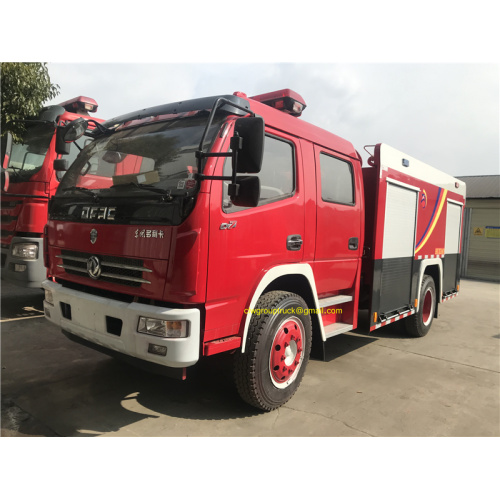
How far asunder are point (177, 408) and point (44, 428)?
988 millimetres

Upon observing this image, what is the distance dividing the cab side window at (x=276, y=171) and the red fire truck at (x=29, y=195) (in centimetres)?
298

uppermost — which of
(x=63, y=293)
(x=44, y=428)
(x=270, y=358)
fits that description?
(x=63, y=293)

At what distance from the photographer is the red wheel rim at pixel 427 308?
6.13 m

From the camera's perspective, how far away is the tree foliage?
19.2 feet

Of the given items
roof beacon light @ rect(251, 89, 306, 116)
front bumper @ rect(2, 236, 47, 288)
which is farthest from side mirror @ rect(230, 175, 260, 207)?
front bumper @ rect(2, 236, 47, 288)

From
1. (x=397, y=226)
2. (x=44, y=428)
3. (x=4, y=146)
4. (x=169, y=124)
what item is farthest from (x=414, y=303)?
(x=4, y=146)

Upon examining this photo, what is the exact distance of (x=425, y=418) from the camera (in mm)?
3359

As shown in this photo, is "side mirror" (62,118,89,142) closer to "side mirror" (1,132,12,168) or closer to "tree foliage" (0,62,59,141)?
"side mirror" (1,132,12,168)

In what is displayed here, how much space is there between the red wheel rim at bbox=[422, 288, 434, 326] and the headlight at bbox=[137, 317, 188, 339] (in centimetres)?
472

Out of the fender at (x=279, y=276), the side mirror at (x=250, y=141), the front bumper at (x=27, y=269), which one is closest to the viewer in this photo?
the side mirror at (x=250, y=141)

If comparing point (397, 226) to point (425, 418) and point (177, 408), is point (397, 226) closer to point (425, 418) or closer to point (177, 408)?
point (425, 418)

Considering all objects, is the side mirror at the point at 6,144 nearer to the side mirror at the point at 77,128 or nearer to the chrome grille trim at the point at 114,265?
the side mirror at the point at 77,128

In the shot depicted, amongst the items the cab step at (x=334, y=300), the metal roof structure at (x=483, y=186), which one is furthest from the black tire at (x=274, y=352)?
the metal roof structure at (x=483, y=186)

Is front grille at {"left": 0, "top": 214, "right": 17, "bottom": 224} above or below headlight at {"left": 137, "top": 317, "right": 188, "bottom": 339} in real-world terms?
above
